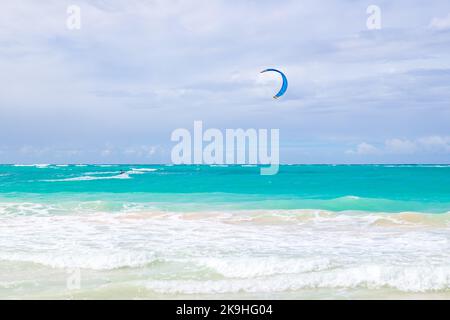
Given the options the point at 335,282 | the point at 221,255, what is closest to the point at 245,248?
the point at 221,255

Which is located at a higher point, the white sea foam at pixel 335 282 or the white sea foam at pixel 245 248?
the white sea foam at pixel 245 248

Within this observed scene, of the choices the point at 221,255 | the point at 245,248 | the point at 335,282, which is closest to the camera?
the point at 335,282

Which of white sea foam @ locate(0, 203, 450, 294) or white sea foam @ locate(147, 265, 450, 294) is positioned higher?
white sea foam @ locate(0, 203, 450, 294)

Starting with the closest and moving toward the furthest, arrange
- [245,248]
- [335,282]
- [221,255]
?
[335,282]
[221,255]
[245,248]

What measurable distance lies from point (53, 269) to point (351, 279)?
566 centimetres

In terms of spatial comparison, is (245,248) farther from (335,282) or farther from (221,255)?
(335,282)

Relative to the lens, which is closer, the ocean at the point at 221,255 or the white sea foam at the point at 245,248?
the ocean at the point at 221,255

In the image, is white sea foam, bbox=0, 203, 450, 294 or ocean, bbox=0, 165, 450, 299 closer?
ocean, bbox=0, 165, 450, 299

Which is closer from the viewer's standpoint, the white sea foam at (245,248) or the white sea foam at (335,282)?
the white sea foam at (335,282)

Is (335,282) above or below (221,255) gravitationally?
below

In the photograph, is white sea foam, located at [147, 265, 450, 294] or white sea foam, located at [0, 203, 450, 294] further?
white sea foam, located at [0, 203, 450, 294]

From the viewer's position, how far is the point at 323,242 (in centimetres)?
1191
